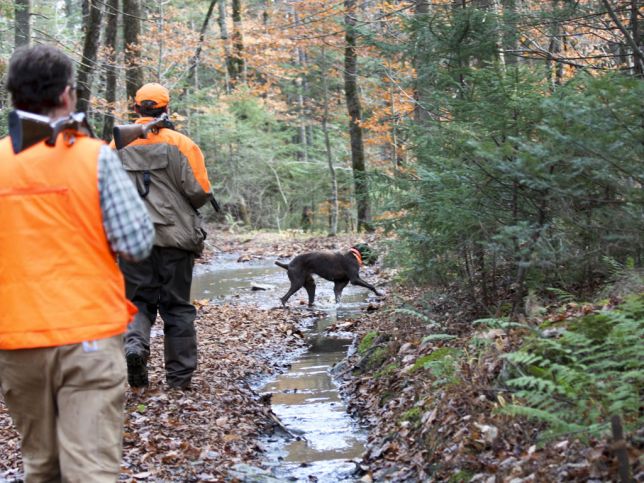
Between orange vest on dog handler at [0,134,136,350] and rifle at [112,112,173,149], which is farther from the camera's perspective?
rifle at [112,112,173,149]

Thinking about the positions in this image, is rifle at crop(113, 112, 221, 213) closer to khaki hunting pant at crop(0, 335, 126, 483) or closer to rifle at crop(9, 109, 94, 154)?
rifle at crop(9, 109, 94, 154)

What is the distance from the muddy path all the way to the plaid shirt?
2388mm

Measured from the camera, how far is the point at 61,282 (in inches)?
121

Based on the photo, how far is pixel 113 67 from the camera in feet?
52.3

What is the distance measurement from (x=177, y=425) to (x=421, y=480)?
212 centimetres

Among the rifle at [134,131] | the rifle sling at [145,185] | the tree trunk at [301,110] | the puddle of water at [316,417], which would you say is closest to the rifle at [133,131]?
the rifle at [134,131]

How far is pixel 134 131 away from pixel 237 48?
85.3 feet

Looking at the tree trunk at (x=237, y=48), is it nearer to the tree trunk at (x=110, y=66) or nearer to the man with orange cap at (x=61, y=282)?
the tree trunk at (x=110, y=66)

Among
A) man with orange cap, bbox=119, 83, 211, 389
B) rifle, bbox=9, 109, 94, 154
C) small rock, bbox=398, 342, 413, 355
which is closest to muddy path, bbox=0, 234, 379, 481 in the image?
man with orange cap, bbox=119, 83, 211, 389

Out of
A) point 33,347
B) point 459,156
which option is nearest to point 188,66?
point 459,156

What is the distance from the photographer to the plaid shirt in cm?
318

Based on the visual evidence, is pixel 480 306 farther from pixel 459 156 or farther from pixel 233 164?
pixel 233 164

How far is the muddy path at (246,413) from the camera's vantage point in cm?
545

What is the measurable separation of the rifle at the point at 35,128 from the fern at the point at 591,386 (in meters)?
2.56
